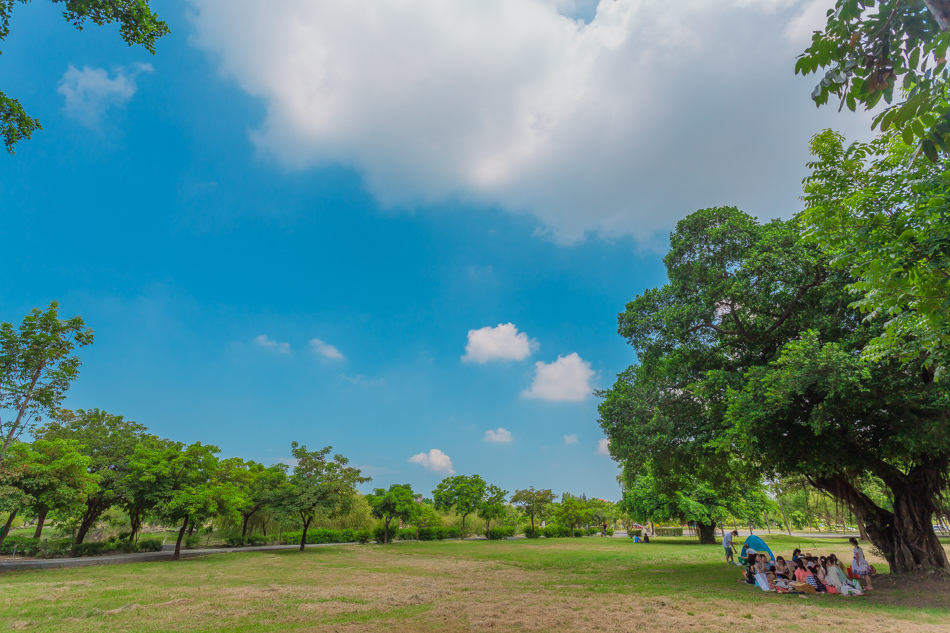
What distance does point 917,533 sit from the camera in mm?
12742

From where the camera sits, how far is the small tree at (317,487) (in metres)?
30.5

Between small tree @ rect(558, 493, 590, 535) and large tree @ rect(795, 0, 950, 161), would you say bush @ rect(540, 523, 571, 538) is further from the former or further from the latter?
large tree @ rect(795, 0, 950, 161)

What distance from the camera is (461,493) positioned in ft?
165

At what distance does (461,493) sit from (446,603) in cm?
4190

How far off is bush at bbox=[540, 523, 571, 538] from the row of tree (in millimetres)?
42470

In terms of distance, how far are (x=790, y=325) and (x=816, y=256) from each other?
2564mm

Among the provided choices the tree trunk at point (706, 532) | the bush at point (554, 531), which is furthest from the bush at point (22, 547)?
the bush at point (554, 531)

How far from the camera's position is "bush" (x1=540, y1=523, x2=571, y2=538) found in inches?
2260

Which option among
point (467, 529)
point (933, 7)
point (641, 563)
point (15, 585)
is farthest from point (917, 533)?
point (467, 529)

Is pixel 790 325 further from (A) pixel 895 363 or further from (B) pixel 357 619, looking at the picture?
(B) pixel 357 619

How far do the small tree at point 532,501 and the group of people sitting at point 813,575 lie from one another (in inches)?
1815

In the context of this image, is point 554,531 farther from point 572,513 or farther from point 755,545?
point 755,545

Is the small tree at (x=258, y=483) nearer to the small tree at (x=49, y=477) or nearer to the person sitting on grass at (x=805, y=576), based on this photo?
the small tree at (x=49, y=477)

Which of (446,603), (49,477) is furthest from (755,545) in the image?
(49,477)
